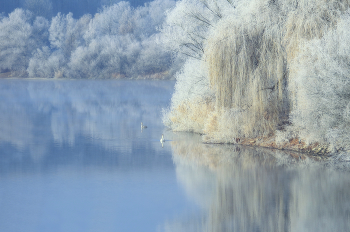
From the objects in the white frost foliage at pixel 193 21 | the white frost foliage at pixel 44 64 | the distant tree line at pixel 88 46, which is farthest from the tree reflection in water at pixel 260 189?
the white frost foliage at pixel 44 64

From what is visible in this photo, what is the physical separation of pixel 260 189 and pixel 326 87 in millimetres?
3745

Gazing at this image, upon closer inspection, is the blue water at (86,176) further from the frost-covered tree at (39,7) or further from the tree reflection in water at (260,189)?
the frost-covered tree at (39,7)

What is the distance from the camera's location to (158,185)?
43.6 feet

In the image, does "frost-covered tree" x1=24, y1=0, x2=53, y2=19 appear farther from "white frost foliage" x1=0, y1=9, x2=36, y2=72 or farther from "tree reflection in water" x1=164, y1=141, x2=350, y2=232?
"tree reflection in water" x1=164, y1=141, x2=350, y2=232

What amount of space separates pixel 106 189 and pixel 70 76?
61192 mm

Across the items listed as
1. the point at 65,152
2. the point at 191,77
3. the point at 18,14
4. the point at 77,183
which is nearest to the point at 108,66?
the point at 18,14

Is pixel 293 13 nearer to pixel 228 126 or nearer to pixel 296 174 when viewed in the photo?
pixel 228 126

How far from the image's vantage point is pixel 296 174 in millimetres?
14297

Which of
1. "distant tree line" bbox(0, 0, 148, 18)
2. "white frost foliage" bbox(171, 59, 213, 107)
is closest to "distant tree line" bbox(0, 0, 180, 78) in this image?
"distant tree line" bbox(0, 0, 148, 18)

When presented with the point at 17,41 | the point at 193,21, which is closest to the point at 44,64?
the point at 17,41

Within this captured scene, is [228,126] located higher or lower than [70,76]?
lower

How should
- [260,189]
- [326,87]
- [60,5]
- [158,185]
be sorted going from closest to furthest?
[260,189]
[158,185]
[326,87]
[60,5]

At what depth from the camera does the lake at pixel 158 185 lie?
10.4 m

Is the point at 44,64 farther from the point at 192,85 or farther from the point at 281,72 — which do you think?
the point at 281,72
